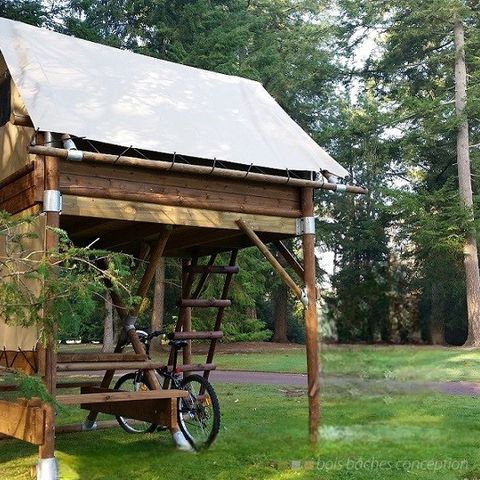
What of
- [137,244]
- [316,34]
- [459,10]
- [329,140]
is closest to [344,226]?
[329,140]

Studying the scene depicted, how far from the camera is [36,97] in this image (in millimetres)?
5930

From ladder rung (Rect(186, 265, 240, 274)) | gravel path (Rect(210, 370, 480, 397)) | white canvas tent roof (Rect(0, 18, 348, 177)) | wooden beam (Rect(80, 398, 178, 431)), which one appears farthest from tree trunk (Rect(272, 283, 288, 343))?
wooden beam (Rect(80, 398, 178, 431))

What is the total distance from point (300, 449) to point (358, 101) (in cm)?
2359

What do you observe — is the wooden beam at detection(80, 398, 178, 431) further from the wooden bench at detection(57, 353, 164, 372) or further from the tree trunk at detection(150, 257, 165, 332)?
the tree trunk at detection(150, 257, 165, 332)

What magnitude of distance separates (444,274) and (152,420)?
18952mm

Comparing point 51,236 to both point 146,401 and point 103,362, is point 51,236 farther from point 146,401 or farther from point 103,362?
point 146,401

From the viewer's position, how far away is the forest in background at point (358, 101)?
2042 cm

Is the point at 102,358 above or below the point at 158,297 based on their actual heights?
below

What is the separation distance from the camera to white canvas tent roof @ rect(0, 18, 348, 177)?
20.0ft

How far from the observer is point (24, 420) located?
5188 mm

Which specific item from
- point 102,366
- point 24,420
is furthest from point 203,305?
point 24,420

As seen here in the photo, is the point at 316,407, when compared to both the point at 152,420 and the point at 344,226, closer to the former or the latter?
the point at 152,420

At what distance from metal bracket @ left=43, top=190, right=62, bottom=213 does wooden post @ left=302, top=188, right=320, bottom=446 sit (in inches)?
114

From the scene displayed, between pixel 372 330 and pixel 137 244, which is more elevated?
pixel 137 244
